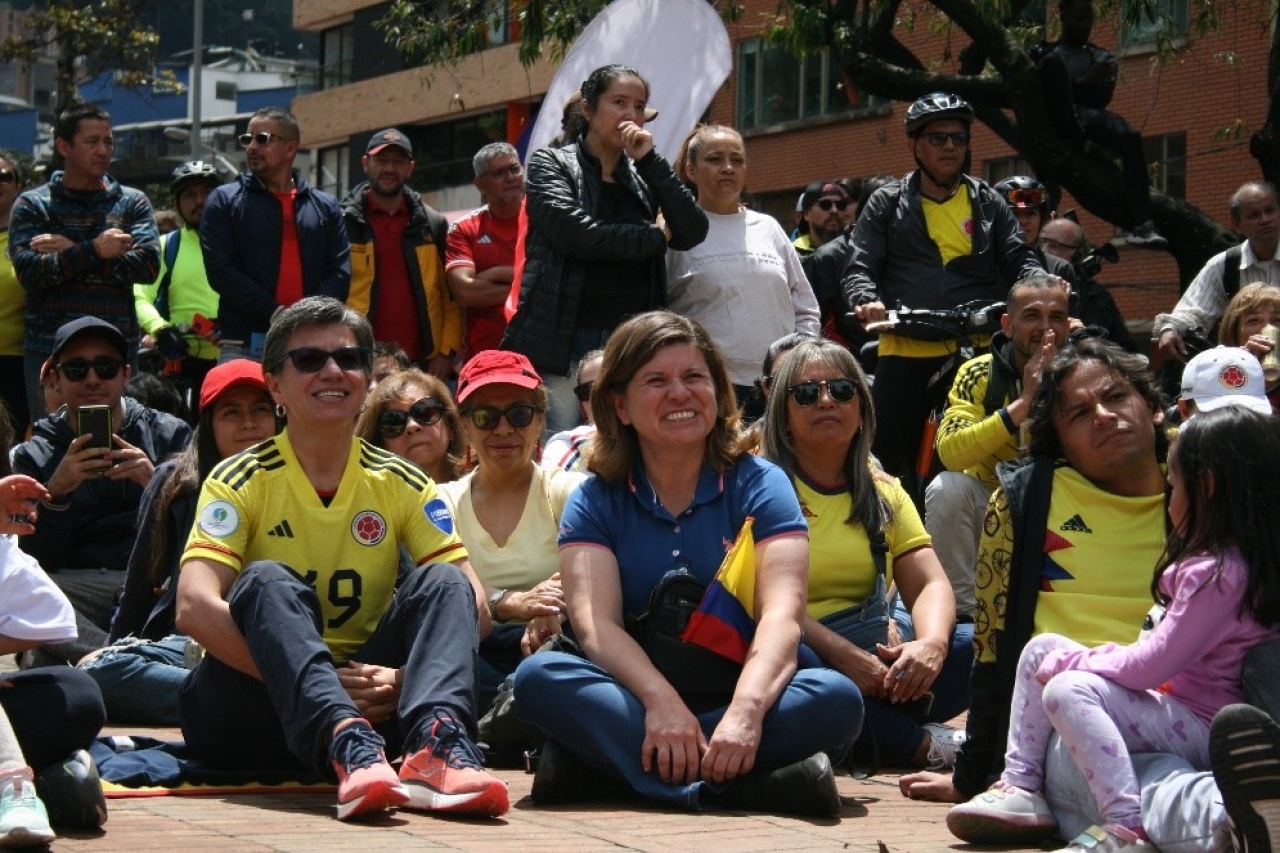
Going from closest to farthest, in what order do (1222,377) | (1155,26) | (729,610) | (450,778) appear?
(450,778) < (1222,377) < (729,610) < (1155,26)

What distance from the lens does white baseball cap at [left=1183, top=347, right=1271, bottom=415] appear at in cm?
512

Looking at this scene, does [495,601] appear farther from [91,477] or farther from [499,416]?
[91,477]

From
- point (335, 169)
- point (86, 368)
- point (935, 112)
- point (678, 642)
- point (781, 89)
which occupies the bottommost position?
point (678, 642)

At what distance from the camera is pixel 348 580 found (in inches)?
219

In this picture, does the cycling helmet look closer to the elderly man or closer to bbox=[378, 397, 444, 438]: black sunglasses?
the elderly man

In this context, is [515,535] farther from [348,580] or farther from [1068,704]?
[1068,704]

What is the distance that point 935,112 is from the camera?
8.59 m

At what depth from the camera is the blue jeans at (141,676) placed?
6.71 metres

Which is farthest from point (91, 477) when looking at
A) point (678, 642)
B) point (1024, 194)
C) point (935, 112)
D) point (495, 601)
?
point (1024, 194)

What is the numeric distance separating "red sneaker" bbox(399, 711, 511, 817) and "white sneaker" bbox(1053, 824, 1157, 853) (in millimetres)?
1411

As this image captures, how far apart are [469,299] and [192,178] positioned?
7.18ft

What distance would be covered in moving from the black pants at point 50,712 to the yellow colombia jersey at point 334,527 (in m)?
0.60

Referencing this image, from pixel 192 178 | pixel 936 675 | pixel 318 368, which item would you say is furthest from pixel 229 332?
pixel 936 675

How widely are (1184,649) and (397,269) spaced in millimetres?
6414
